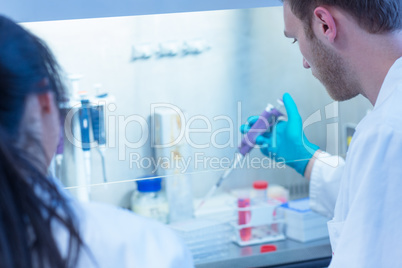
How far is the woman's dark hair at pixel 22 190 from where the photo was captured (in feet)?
1.78

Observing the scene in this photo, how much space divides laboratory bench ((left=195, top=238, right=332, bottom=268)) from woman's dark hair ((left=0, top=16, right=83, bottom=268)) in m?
0.98

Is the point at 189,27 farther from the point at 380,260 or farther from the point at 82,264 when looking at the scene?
the point at 82,264

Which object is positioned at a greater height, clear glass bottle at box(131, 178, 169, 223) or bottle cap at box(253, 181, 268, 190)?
bottle cap at box(253, 181, 268, 190)

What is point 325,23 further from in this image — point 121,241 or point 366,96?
point 121,241

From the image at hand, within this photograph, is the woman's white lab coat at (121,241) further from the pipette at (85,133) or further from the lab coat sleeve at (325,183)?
the lab coat sleeve at (325,183)

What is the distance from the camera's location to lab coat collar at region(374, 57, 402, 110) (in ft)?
3.48

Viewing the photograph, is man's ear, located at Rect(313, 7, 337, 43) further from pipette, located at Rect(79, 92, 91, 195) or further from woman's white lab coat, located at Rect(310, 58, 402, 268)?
pipette, located at Rect(79, 92, 91, 195)

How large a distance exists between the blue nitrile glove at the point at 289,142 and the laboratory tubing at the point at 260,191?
268 mm

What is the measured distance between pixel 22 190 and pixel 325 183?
1.17 metres

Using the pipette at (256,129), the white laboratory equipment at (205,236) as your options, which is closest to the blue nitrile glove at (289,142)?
the pipette at (256,129)

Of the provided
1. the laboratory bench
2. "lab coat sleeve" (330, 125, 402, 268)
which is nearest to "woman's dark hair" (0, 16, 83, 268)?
"lab coat sleeve" (330, 125, 402, 268)

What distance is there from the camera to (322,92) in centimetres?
165

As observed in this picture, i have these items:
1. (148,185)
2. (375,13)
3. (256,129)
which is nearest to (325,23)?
(375,13)

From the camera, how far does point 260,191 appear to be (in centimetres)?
190
